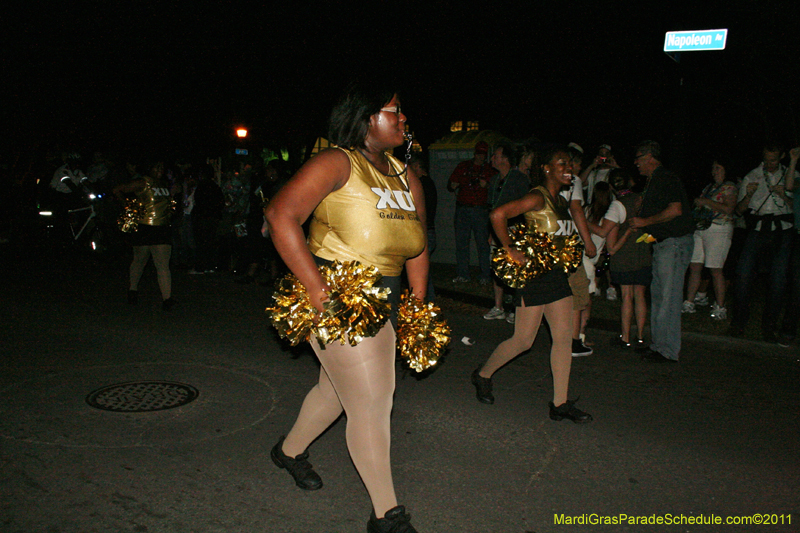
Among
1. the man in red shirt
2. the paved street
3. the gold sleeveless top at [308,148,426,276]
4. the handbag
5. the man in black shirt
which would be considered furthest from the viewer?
the man in red shirt

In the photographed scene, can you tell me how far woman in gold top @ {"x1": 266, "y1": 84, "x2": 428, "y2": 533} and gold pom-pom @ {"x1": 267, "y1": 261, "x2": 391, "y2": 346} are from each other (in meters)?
0.06

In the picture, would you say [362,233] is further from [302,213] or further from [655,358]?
[655,358]

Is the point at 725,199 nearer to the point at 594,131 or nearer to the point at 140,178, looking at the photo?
the point at 140,178

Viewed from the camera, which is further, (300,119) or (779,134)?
(300,119)

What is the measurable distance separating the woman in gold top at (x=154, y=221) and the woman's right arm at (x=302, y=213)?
5.82m

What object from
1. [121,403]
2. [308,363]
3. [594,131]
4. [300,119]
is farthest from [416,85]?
[121,403]

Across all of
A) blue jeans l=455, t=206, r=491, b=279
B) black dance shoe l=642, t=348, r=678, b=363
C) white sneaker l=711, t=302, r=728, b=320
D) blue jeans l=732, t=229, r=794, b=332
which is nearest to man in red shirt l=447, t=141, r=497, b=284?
blue jeans l=455, t=206, r=491, b=279

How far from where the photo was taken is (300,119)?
26.2m

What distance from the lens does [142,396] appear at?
16.4 feet

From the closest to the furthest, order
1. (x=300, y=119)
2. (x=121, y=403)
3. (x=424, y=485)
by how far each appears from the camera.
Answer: (x=424, y=485)
(x=121, y=403)
(x=300, y=119)

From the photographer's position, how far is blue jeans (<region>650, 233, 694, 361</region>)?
631 centimetres

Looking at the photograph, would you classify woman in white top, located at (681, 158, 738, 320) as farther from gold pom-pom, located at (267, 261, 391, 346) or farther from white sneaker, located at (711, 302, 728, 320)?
gold pom-pom, located at (267, 261, 391, 346)

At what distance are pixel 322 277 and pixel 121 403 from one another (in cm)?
283

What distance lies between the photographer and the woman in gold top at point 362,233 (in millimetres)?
2748
